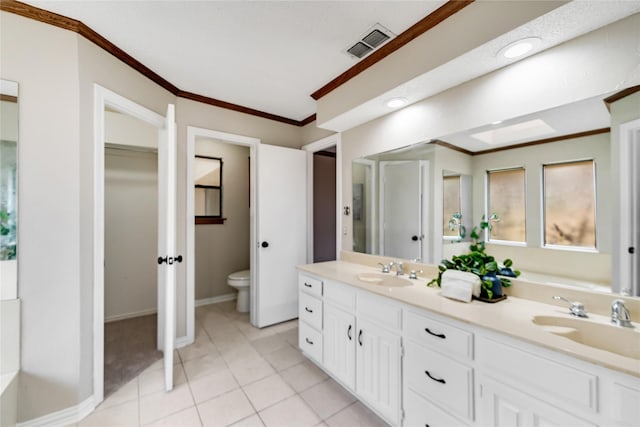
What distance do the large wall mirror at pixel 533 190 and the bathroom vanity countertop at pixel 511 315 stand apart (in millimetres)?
209

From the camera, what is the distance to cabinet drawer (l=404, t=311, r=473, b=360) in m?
1.16

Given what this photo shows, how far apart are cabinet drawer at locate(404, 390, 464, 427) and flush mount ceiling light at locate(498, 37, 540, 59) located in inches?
71.9

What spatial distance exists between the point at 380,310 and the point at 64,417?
6.55 ft

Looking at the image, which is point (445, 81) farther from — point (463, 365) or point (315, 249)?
point (315, 249)

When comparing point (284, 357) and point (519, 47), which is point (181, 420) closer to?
point (284, 357)

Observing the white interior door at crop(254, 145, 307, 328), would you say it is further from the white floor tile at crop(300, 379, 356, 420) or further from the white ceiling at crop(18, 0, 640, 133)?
the white floor tile at crop(300, 379, 356, 420)

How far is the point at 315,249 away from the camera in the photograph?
3.61 meters

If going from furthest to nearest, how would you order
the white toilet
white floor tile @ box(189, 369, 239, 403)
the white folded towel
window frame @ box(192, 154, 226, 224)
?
window frame @ box(192, 154, 226, 224) → the white toilet → white floor tile @ box(189, 369, 239, 403) → the white folded towel

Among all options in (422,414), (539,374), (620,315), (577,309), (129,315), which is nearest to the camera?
(539,374)

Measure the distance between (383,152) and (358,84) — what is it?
0.59m

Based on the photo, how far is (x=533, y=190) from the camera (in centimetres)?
147

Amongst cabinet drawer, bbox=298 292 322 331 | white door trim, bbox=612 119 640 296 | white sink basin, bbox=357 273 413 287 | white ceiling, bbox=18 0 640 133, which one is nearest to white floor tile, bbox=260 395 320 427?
cabinet drawer, bbox=298 292 322 331

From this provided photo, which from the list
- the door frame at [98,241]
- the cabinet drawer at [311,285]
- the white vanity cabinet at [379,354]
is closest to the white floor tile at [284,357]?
the cabinet drawer at [311,285]

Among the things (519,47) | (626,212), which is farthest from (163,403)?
(519,47)
